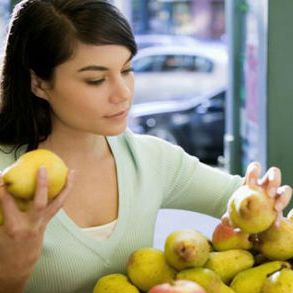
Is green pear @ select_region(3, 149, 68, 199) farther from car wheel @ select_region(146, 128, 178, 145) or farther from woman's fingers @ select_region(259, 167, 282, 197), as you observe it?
car wheel @ select_region(146, 128, 178, 145)

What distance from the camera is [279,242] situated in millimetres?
1221

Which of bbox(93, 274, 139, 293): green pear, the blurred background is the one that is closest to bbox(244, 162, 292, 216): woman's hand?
bbox(93, 274, 139, 293): green pear

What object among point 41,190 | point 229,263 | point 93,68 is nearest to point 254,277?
point 229,263

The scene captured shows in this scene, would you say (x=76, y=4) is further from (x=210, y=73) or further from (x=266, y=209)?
(x=210, y=73)

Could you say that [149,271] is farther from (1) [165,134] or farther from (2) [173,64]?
(2) [173,64]

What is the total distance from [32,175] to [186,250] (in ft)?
0.92

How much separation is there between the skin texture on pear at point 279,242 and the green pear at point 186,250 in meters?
0.10

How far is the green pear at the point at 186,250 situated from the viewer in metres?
1.18

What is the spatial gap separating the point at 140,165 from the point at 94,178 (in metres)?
0.11

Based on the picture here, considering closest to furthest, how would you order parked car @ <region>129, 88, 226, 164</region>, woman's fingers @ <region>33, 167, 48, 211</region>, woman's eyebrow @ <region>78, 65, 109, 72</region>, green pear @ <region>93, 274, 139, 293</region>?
woman's fingers @ <region>33, 167, 48, 211</region> < green pear @ <region>93, 274, 139, 293</region> < woman's eyebrow @ <region>78, 65, 109, 72</region> < parked car @ <region>129, 88, 226, 164</region>

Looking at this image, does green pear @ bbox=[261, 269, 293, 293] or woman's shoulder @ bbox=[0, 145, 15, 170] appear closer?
green pear @ bbox=[261, 269, 293, 293]

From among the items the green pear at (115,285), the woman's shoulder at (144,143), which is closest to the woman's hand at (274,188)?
the green pear at (115,285)

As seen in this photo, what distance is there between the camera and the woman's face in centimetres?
136

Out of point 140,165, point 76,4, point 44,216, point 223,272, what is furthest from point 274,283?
point 76,4
